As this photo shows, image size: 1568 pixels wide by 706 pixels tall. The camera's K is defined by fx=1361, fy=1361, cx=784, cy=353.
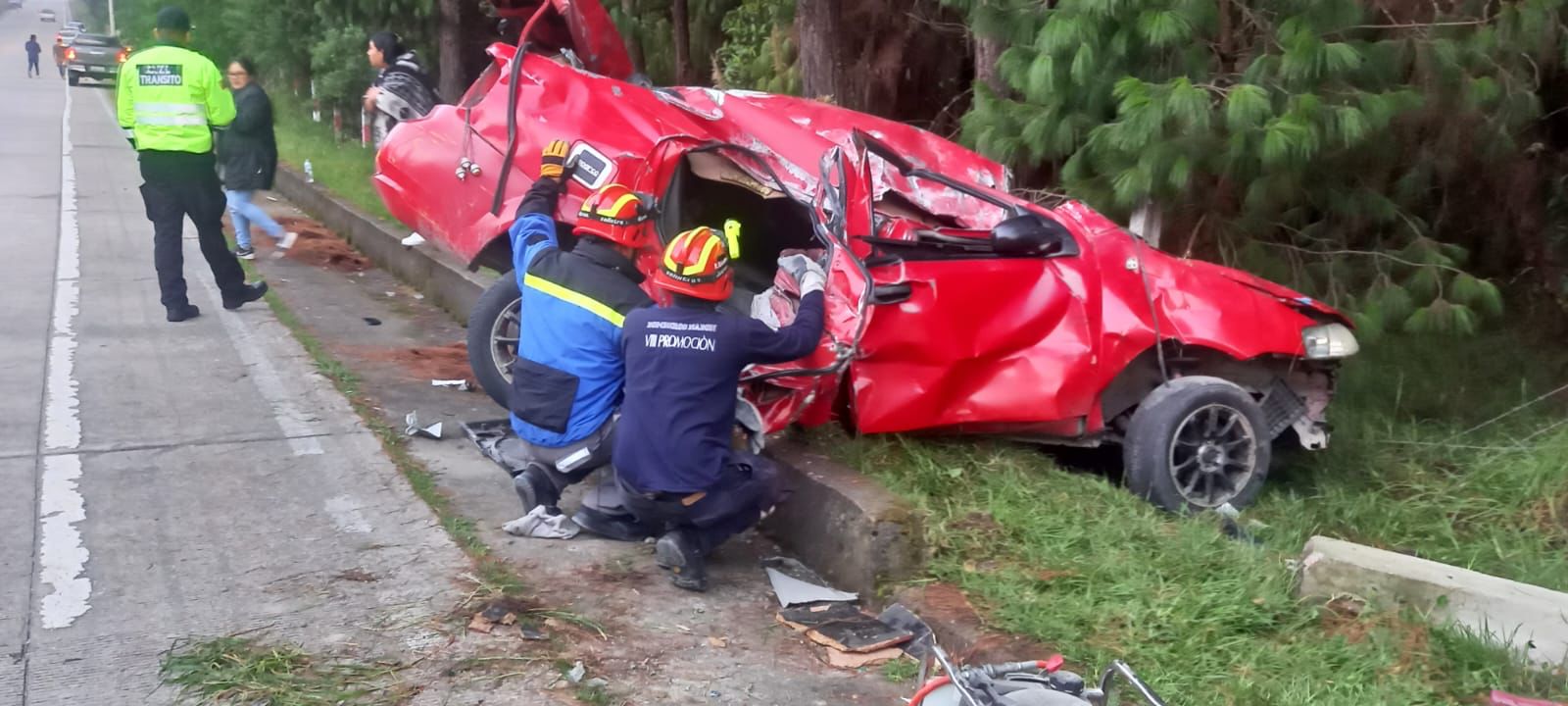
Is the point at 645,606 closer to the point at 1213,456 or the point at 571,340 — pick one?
the point at 571,340

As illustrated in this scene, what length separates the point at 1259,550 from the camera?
15.9 feet

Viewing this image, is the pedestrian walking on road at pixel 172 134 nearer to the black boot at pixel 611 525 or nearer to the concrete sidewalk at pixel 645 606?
the concrete sidewalk at pixel 645 606

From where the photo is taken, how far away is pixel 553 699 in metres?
3.87

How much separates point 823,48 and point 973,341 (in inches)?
186

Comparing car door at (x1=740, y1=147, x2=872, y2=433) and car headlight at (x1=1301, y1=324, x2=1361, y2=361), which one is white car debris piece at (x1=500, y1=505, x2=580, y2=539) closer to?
car door at (x1=740, y1=147, x2=872, y2=433)

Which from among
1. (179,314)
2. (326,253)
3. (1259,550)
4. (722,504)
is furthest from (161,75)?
(1259,550)

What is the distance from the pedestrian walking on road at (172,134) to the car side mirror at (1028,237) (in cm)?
528

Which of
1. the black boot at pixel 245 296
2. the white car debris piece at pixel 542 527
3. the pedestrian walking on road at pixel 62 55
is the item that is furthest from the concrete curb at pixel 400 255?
the pedestrian walking on road at pixel 62 55

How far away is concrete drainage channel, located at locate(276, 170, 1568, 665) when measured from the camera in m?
4.20

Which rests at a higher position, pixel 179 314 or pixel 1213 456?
pixel 1213 456

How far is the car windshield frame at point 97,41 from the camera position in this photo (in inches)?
1455

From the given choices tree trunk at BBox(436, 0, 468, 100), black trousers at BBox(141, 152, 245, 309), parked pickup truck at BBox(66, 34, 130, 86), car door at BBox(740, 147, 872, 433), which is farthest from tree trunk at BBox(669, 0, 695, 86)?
parked pickup truck at BBox(66, 34, 130, 86)

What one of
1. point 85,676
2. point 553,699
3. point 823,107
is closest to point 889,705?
point 553,699

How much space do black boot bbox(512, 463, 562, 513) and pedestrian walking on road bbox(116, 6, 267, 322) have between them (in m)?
4.11
